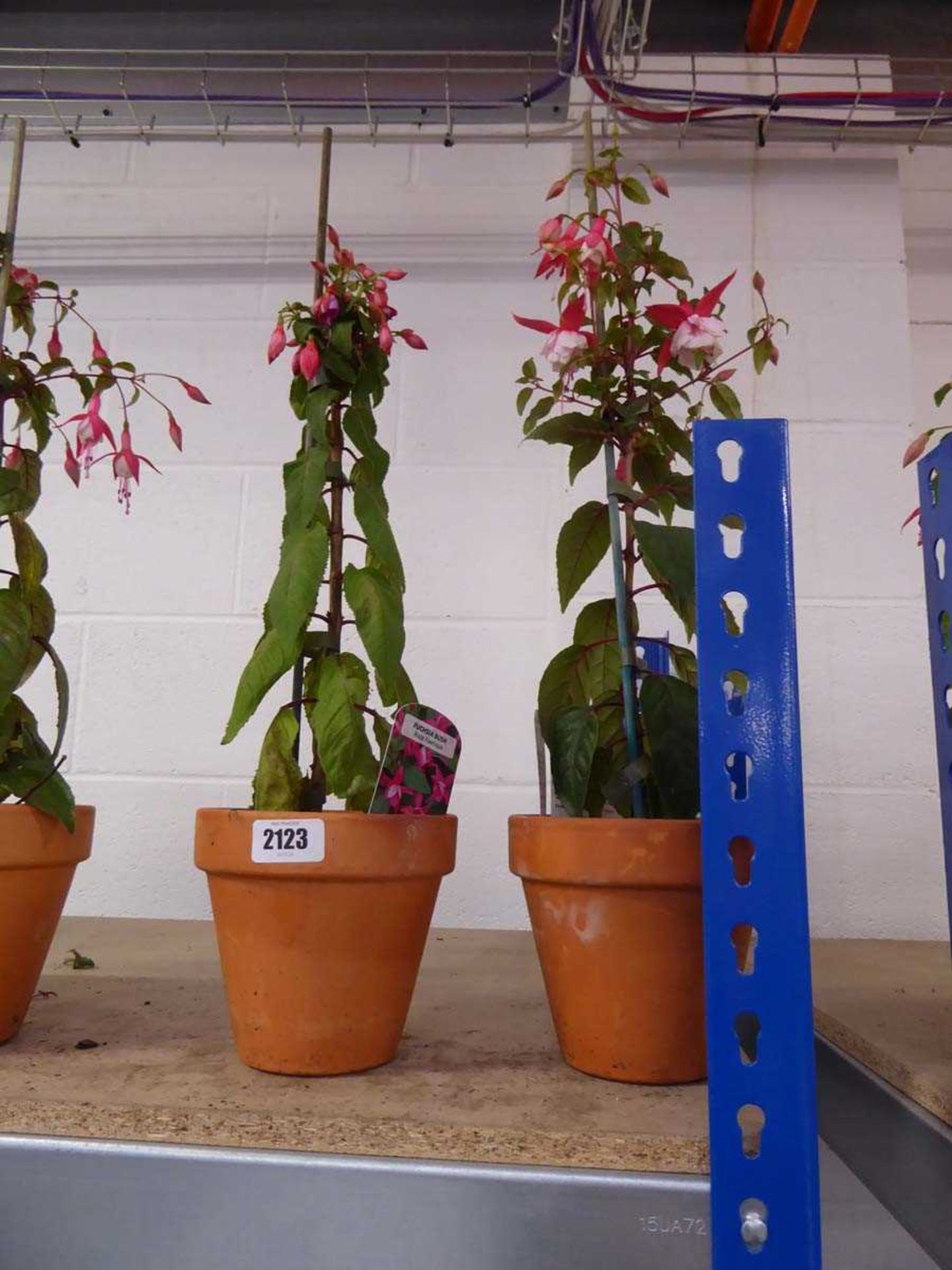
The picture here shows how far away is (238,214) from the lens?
1.72 m

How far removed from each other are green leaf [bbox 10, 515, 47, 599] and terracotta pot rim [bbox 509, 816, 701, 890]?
1.68ft

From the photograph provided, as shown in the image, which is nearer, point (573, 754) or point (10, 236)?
point (573, 754)

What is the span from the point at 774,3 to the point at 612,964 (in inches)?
68.5

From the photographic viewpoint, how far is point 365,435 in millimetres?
789

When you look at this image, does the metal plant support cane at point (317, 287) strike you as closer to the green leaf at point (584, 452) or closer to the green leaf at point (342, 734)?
the green leaf at point (342, 734)

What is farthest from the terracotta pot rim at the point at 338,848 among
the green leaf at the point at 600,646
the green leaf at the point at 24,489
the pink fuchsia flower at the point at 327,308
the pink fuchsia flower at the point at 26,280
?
the pink fuchsia flower at the point at 26,280

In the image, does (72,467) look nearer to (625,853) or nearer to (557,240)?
(557,240)

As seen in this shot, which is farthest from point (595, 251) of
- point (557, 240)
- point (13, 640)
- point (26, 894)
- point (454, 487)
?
point (454, 487)

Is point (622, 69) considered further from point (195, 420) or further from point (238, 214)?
point (195, 420)

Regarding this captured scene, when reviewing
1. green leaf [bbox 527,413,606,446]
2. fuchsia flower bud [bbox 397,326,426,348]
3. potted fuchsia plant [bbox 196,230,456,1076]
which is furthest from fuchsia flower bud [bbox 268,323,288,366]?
green leaf [bbox 527,413,606,446]

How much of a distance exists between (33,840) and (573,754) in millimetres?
430

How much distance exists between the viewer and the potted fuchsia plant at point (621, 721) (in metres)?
A: 0.66

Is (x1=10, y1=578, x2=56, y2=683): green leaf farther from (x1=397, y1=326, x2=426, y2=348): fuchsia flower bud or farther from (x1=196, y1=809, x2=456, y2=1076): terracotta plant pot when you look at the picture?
(x1=397, y1=326, x2=426, y2=348): fuchsia flower bud

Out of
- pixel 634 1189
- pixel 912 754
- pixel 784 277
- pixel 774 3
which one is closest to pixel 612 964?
pixel 634 1189
